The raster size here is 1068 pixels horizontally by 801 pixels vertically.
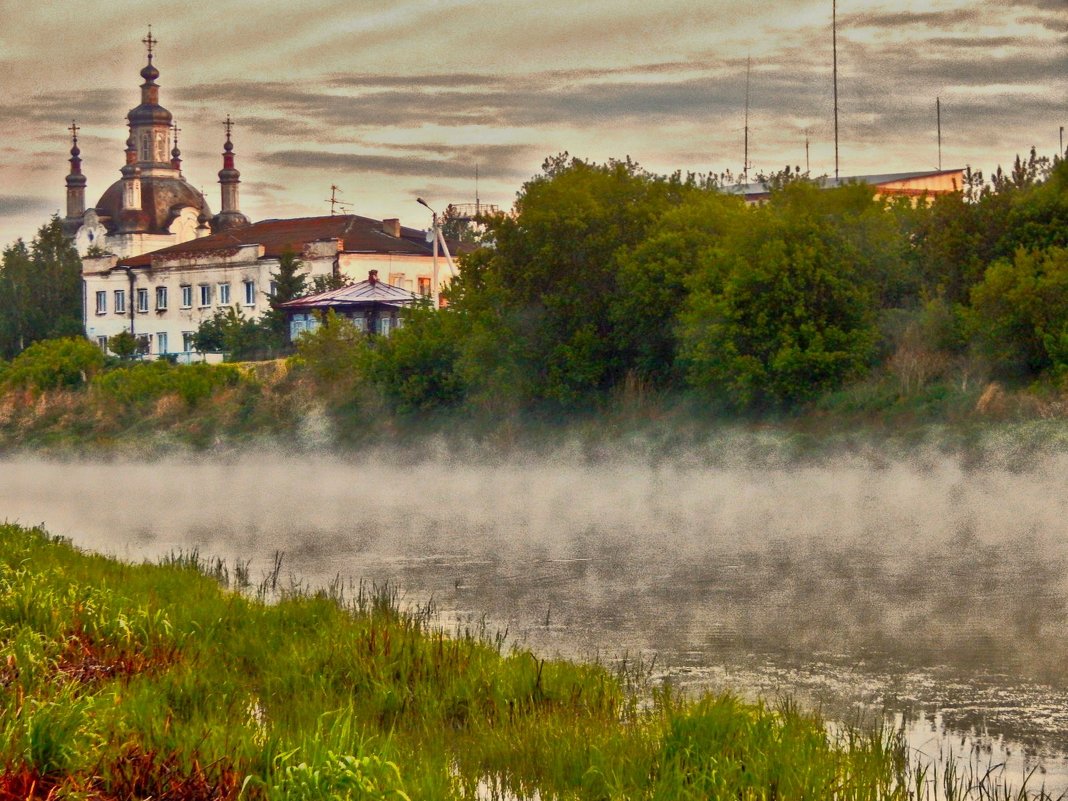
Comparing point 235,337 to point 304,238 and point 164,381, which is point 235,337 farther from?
point 304,238

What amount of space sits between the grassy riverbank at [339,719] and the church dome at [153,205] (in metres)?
108

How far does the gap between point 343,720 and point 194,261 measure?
92.9 meters

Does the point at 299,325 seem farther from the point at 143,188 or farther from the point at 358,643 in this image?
the point at 358,643

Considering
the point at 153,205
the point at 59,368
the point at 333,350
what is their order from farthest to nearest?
1. the point at 153,205
2. the point at 59,368
3. the point at 333,350

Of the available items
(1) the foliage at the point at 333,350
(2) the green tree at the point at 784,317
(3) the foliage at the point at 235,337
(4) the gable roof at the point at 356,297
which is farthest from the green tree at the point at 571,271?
(3) the foliage at the point at 235,337

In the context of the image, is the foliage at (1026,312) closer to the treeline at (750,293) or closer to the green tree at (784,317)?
the treeline at (750,293)

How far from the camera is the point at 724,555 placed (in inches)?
1115

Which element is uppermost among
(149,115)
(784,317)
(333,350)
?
(149,115)

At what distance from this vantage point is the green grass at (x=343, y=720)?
33.0 feet

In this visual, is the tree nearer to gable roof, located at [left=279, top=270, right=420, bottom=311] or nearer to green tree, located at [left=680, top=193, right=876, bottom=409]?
gable roof, located at [left=279, top=270, right=420, bottom=311]

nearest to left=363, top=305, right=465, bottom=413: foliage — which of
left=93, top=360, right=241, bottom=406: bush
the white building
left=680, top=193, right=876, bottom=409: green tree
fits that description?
left=93, top=360, right=241, bottom=406: bush

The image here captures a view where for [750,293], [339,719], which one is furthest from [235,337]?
[339,719]

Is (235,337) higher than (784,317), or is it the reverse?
(235,337)

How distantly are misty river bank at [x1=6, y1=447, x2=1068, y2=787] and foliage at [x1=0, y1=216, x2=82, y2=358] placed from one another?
177 ft
